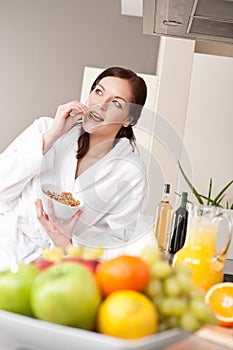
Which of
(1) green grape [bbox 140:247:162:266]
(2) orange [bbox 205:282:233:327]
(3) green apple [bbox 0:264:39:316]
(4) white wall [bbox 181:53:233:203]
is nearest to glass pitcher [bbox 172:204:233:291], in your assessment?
(2) orange [bbox 205:282:233:327]

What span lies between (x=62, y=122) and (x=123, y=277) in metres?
1.53

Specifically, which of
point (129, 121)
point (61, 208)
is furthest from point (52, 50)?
point (61, 208)

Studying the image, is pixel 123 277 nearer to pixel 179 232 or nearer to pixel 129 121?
pixel 179 232

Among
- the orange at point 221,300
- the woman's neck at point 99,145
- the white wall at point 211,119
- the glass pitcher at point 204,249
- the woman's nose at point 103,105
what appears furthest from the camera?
the white wall at point 211,119

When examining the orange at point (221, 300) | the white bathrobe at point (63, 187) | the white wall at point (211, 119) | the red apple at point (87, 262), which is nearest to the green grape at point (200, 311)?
the red apple at point (87, 262)

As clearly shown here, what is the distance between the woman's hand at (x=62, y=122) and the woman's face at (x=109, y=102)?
30 millimetres

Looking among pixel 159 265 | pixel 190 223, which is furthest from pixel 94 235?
pixel 159 265

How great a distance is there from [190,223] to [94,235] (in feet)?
3.03

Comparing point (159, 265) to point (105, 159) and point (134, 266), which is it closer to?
point (134, 266)

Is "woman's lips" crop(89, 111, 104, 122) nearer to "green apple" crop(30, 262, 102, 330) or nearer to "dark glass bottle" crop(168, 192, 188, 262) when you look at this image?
"dark glass bottle" crop(168, 192, 188, 262)

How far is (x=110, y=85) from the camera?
2096 millimetres

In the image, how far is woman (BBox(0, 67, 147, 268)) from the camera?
2.05 meters

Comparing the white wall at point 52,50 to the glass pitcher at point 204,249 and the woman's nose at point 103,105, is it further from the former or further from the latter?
the glass pitcher at point 204,249

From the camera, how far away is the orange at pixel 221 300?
3.62 feet
